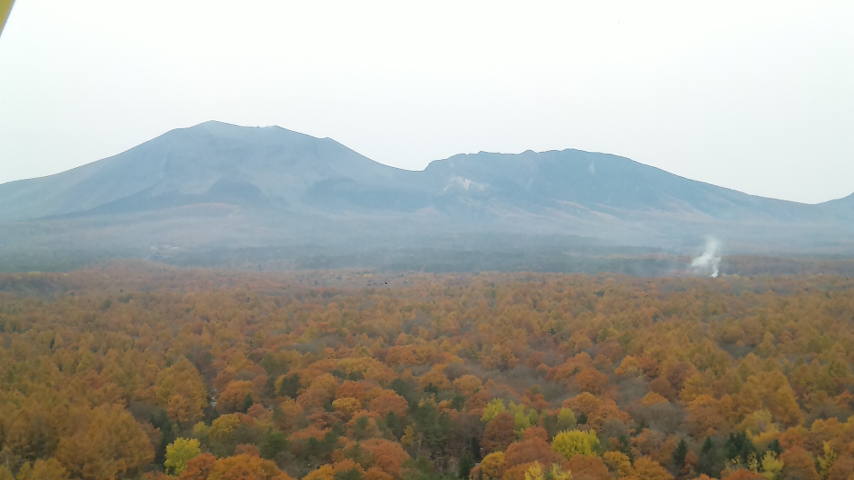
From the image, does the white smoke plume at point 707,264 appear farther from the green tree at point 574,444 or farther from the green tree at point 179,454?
the green tree at point 179,454

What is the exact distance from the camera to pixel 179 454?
25.5m

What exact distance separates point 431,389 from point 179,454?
556 inches

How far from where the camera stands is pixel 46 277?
8319 centimetres

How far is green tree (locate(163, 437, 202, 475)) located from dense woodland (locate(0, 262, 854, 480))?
0.07 metres

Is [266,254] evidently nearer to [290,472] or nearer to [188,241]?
[188,241]

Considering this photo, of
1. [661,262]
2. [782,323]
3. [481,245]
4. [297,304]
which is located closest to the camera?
→ [782,323]

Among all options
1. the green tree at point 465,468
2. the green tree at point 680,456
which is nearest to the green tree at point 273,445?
the green tree at point 465,468

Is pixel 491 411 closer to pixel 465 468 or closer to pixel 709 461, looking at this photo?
pixel 465 468

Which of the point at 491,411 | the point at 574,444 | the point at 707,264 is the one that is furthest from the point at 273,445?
the point at 707,264

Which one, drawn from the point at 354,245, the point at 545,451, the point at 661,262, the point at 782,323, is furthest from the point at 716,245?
the point at 545,451

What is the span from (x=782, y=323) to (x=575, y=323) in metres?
15.2

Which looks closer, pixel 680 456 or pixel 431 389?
pixel 680 456

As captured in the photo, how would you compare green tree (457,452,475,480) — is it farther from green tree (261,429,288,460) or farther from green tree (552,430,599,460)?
green tree (261,429,288,460)

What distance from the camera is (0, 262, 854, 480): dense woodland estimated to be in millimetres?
24562
